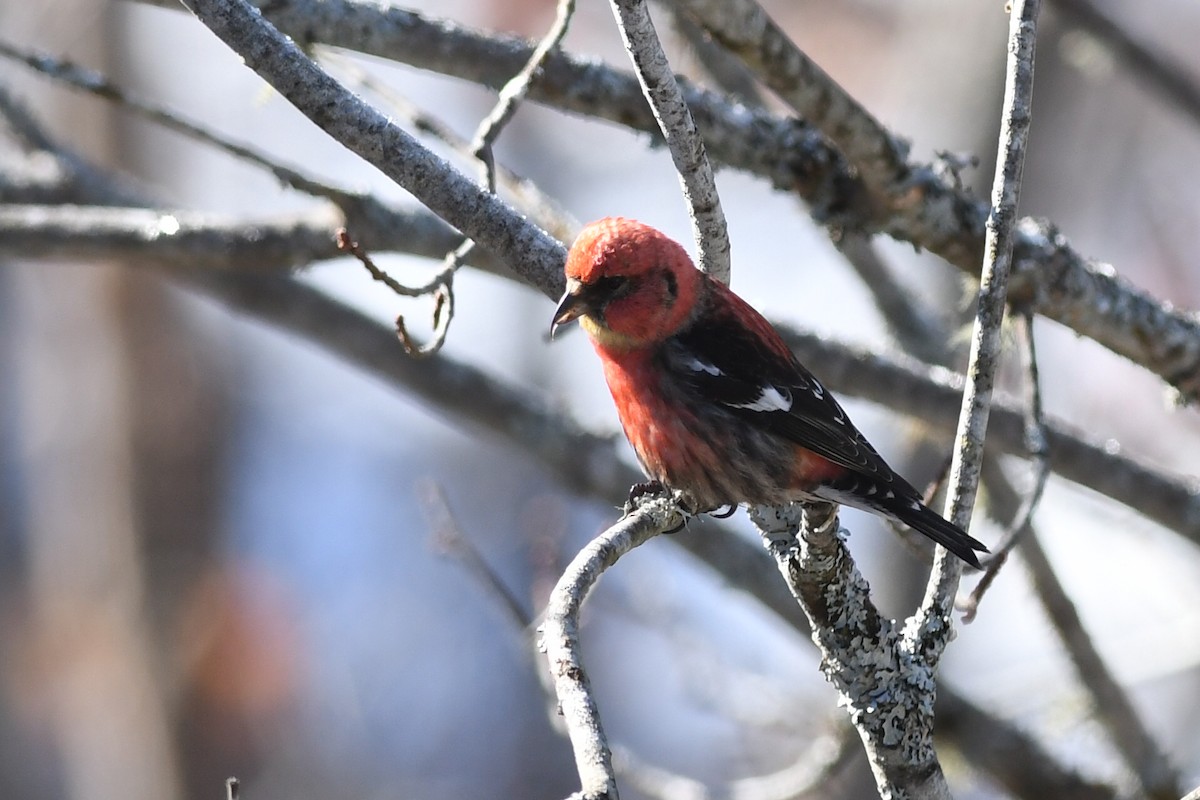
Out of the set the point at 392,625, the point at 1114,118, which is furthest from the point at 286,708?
the point at 1114,118

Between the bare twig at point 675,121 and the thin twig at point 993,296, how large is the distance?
0.61 meters

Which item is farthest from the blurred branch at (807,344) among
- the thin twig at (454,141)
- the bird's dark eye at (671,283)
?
the bird's dark eye at (671,283)

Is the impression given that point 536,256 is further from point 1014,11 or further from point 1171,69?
point 1171,69

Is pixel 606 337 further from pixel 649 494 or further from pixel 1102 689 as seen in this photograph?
pixel 1102 689

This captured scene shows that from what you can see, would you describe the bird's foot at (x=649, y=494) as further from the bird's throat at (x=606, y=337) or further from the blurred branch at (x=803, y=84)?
the blurred branch at (x=803, y=84)

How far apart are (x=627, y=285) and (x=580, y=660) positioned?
148 cm

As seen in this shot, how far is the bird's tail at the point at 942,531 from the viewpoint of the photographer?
2615mm

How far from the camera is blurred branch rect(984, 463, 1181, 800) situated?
14.8ft

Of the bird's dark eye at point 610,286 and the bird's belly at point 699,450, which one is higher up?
the bird's dark eye at point 610,286

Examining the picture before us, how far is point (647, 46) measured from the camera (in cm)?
252

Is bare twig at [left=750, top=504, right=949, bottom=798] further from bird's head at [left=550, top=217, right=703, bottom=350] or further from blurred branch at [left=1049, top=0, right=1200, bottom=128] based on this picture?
blurred branch at [left=1049, top=0, right=1200, bottom=128]

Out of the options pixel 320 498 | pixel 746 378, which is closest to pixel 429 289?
pixel 746 378

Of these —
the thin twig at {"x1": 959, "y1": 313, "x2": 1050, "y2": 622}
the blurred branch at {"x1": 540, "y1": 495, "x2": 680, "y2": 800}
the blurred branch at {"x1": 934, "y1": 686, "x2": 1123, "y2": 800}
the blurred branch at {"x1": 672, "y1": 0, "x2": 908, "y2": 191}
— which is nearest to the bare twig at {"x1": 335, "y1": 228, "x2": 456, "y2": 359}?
the blurred branch at {"x1": 540, "y1": 495, "x2": 680, "y2": 800}

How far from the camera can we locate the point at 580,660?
1.94m
